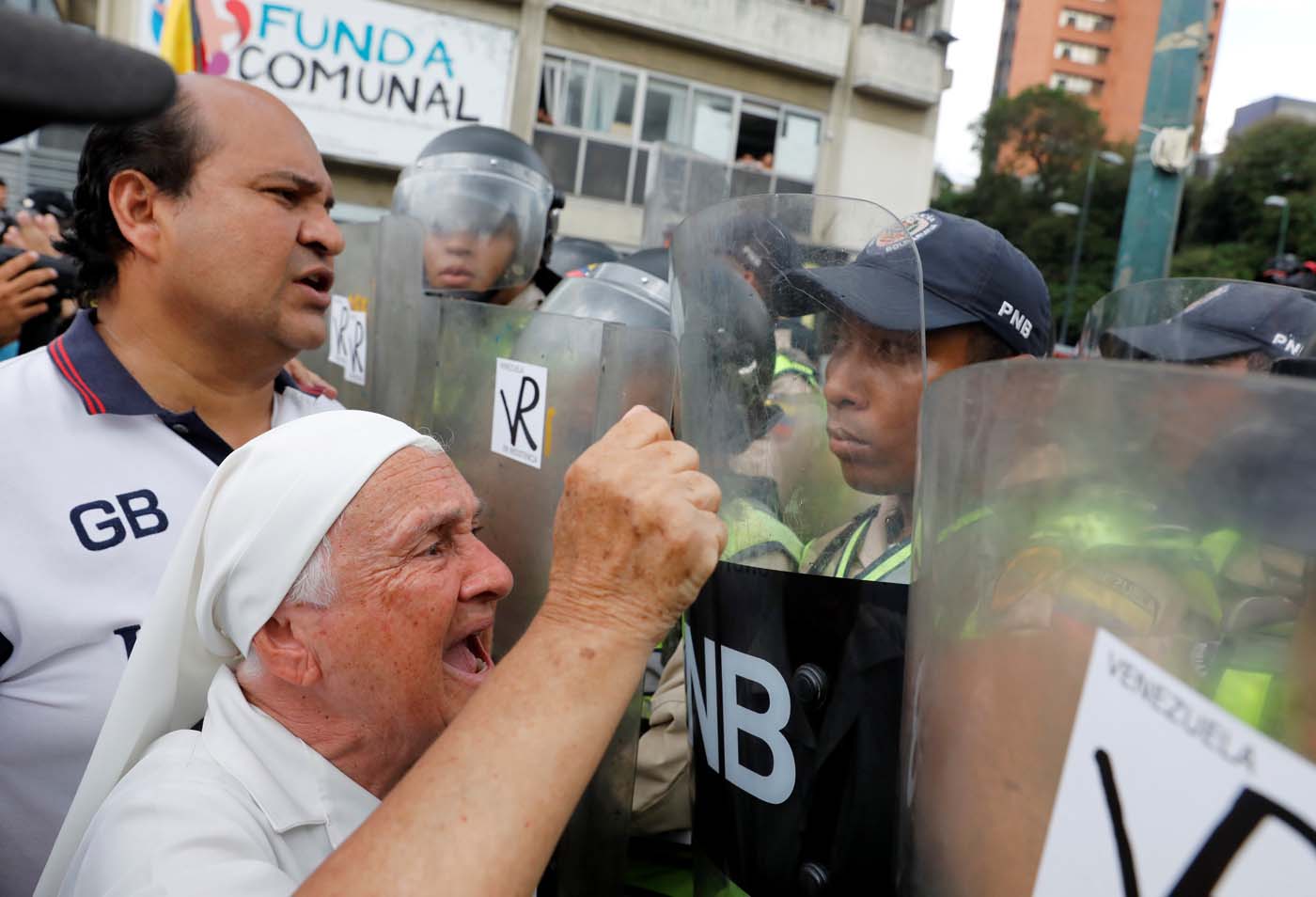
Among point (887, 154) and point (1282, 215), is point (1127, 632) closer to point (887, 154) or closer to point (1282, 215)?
point (887, 154)

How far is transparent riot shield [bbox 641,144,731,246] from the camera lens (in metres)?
6.77

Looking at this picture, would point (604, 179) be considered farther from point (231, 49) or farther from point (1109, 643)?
point (1109, 643)

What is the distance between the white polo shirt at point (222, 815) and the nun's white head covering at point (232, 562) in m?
0.05

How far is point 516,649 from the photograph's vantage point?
1.09m

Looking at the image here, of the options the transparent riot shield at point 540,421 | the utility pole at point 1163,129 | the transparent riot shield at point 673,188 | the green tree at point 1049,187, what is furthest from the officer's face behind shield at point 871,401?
the green tree at point 1049,187

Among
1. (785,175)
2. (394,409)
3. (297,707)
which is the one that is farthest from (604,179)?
(297,707)

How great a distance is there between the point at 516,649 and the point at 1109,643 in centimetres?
62

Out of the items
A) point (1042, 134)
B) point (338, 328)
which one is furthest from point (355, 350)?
point (1042, 134)

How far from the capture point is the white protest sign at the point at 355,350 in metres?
3.26

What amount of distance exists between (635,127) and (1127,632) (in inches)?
701

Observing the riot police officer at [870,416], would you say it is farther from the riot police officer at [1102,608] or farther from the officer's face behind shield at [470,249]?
the officer's face behind shield at [470,249]

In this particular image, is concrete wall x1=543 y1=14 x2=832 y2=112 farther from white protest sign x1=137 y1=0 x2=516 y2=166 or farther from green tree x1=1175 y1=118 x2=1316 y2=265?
green tree x1=1175 y1=118 x2=1316 y2=265

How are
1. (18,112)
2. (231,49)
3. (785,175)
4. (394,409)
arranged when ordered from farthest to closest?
(785,175) → (231,49) → (394,409) → (18,112)

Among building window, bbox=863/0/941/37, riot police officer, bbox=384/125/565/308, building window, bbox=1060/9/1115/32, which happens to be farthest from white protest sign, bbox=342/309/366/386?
building window, bbox=1060/9/1115/32
